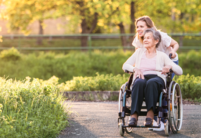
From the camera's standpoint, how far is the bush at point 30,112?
4.12 metres

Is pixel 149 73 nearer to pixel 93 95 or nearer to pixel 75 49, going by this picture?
pixel 93 95

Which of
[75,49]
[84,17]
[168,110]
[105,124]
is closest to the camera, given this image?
[168,110]

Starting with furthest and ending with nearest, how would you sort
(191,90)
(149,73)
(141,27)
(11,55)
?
(11,55)
(191,90)
(141,27)
(149,73)

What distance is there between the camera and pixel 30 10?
1756 cm

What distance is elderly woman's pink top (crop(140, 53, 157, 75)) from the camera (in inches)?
189

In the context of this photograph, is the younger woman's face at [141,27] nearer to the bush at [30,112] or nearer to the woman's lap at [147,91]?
the woman's lap at [147,91]

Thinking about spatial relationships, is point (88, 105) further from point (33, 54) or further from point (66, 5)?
point (66, 5)

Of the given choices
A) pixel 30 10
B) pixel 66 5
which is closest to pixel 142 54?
pixel 66 5

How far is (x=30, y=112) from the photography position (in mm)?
4637

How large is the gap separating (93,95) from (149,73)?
3.80 metres

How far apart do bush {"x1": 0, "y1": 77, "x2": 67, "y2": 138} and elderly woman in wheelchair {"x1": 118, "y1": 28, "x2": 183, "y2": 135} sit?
1046 mm

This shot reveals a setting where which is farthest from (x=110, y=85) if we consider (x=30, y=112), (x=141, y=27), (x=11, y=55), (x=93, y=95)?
(x=11, y=55)

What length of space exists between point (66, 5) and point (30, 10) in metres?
2.01

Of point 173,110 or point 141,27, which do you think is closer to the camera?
point 173,110
